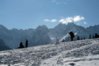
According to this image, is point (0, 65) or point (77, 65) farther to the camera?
point (0, 65)

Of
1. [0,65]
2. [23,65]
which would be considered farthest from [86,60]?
[0,65]

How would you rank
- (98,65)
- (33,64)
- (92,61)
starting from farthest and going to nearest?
(33,64), (92,61), (98,65)

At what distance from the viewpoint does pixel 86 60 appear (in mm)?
14188

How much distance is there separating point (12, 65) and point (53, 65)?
3494 mm

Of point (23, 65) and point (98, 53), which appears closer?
point (23, 65)

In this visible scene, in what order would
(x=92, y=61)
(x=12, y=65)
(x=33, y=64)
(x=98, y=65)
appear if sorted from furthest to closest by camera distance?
(x=12, y=65) → (x=33, y=64) → (x=92, y=61) → (x=98, y=65)

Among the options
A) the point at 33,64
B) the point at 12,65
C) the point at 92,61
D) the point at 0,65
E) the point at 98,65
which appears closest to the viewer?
the point at 98,65

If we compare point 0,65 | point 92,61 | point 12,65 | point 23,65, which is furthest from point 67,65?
point 0,65

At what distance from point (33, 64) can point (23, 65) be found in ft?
2.89

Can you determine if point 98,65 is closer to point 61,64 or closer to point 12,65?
point 61,64

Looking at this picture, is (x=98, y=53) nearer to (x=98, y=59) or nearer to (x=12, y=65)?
(x=98, y=59)

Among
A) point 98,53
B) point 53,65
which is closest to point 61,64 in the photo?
point 53,65

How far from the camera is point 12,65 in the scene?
15.8 metres

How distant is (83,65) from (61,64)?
1.51 meters
